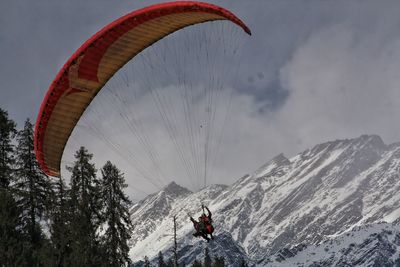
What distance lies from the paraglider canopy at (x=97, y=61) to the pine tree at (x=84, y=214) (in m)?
4.62

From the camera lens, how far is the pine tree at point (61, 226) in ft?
94.7

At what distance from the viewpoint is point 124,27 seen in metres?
24.7

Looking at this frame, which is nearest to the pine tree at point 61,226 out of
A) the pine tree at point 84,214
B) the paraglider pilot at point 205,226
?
the pine tree at point 84,214

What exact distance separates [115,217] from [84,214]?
14.8 feet

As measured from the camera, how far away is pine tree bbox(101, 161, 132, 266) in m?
35.5

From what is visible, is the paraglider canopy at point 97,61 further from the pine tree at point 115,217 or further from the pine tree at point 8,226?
the pine tree at point 115,217

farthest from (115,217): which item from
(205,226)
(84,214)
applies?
(205,226)

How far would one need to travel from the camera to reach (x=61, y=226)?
1267 inches

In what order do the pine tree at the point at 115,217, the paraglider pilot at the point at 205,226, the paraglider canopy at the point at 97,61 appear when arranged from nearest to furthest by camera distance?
the paraglider canopy at the point at 97,61 → the paraglider pilot at the point at 205,226 → the pine tree at the point at 115,217

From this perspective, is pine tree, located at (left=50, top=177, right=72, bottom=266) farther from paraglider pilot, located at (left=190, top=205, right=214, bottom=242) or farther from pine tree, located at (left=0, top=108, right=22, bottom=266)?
paraglider pilot, located at (left=190, top=205, right=214, bottom=242)

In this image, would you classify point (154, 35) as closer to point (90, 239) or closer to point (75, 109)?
point (75, 109)

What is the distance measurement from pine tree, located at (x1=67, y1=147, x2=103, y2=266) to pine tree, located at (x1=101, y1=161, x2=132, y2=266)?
2.17 ft

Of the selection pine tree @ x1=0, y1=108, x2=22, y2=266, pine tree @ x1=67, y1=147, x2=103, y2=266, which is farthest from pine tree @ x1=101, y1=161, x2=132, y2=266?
pine tree @ x1=0, y1=108, x2=22, y2=266

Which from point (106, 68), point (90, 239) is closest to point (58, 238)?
point (90, 239)
